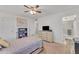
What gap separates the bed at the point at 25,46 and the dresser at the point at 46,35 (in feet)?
0.23

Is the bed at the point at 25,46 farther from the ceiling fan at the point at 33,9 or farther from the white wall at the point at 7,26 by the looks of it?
the ceiling fan at the point at 33,9

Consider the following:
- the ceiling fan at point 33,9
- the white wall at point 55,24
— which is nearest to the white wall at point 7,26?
Answer: the ceiling fan at point 33,9

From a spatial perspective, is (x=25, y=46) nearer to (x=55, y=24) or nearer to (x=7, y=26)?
(x=7, y=26)

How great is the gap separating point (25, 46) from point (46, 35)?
1.22 ft

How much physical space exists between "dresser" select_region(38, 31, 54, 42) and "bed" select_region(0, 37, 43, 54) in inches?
2.8

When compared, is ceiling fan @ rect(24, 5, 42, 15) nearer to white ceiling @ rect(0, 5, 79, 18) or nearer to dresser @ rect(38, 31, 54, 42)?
white ceiling @ rect(0, 5, 79, 18)

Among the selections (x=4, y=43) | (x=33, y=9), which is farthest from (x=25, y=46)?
(x=33, y=9)

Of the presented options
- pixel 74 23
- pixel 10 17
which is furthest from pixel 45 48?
pixel 10 17

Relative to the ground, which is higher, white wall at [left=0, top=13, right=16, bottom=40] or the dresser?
white wall at [left=0, top=13, right=16, bottom=40]

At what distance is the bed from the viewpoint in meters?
1.52

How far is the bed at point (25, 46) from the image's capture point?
59.7 inches

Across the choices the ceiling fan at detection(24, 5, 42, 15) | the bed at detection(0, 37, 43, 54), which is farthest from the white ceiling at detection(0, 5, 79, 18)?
the bed at detection(0, 37, 43, 54)
